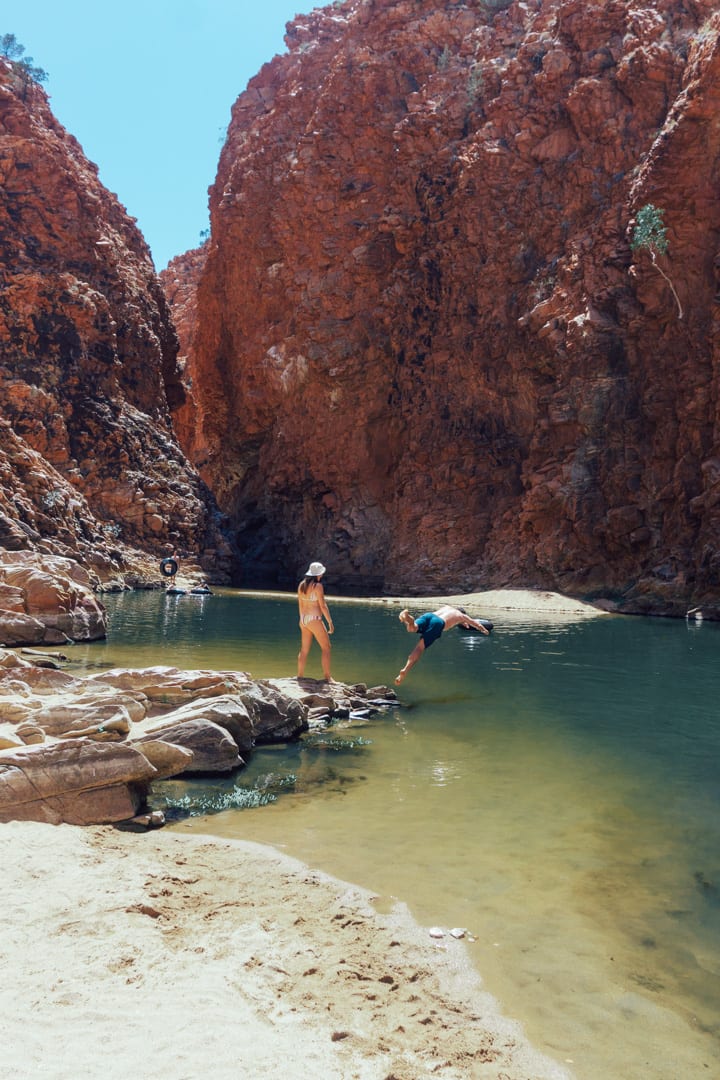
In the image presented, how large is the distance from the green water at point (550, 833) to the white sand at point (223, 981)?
0.33 metres

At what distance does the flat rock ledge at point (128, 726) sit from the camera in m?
6.32

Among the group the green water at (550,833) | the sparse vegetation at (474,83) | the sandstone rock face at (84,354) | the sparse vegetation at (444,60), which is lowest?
the green water at (550,833)

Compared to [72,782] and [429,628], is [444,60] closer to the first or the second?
[429,628]

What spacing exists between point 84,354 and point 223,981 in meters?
50.2

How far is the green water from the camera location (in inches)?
151

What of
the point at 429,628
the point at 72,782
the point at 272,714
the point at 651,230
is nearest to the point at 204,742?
the point at 272,714

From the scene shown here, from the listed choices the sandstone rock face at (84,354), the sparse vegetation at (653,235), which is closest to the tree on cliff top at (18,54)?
the sandstone rock face at (84,354)

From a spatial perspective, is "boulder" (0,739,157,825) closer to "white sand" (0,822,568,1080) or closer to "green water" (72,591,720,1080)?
"green water" (72,591,720,1080)

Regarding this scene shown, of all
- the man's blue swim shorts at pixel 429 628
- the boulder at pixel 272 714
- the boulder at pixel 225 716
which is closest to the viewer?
the boulder at pixel 225 716

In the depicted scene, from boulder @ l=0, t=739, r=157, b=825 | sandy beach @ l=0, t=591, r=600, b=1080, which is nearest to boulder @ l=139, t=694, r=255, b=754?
boulder @ l=0, t=739, r=157, b=825

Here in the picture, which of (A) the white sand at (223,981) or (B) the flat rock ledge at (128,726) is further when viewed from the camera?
(B) the flat rock ledge at (128,726)

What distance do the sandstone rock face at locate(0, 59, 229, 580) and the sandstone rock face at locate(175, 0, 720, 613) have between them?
30.0 ft

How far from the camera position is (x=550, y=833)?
6273 millimetres

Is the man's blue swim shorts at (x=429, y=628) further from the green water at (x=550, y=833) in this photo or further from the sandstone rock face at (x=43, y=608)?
the sandstone rock face at (x=43, y=608)
